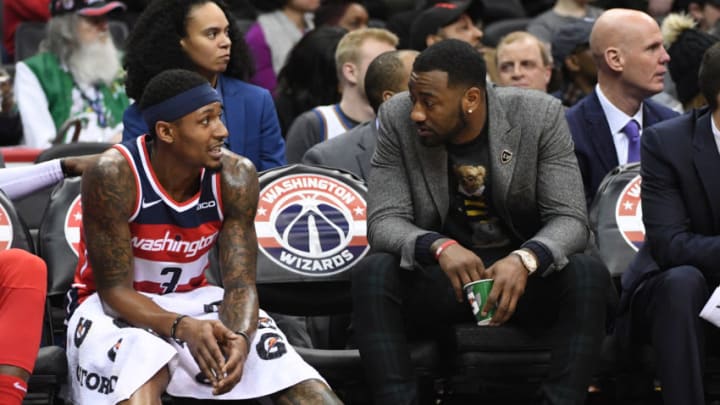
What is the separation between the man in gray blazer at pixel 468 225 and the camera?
16.8ft

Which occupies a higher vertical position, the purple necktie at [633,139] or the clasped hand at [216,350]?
the purple necktie at [633,139]

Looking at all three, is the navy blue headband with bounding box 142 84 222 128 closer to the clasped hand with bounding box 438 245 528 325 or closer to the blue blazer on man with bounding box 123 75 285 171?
Result: the clasped hand with bounding box 438 245 528 325

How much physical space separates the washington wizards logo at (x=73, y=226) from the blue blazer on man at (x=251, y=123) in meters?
0.73

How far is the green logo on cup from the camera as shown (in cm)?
498

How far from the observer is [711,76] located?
5.55 m

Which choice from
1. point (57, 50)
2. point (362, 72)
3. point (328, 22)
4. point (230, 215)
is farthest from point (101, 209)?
point (328, 22)

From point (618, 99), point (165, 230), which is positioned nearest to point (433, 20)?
point (618, 99)

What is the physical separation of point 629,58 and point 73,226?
2.86 metres

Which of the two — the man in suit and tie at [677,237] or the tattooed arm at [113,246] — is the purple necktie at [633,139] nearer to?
the man in suit and tie at [677,237]

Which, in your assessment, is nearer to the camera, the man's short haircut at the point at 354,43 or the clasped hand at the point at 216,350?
the clasped hand at the point at 216,350

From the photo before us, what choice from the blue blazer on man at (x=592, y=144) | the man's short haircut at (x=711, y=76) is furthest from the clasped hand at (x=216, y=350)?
the blue blazer on man at (x=592, y=144)

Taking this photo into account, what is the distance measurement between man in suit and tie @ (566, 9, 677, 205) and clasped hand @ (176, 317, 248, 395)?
227 centimetres

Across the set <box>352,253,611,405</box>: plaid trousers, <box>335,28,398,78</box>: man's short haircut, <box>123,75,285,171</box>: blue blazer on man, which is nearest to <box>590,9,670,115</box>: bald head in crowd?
<box>335,28,398,78</box>: man's short haircut

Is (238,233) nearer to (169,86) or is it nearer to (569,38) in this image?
(169,86)
